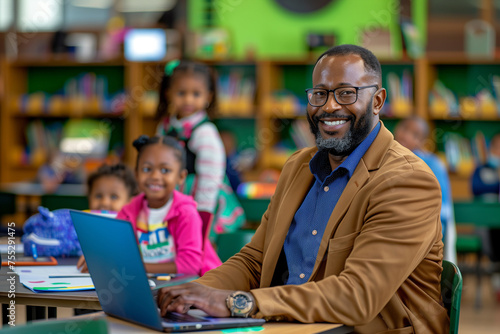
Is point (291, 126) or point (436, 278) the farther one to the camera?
point (291, 126)

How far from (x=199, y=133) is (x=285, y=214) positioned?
1.33m

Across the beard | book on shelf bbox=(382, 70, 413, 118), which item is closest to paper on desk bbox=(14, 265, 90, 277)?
the beard

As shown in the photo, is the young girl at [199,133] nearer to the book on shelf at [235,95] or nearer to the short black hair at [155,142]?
the short black hair at [155,142]

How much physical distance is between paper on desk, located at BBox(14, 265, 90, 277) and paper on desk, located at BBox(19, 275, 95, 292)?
2.4 inches

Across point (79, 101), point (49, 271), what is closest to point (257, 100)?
point (79, 101)

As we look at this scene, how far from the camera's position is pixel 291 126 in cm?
670

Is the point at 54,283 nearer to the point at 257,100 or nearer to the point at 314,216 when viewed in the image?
the point at 314,216

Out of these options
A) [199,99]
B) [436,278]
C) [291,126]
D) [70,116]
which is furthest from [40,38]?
[436,278]

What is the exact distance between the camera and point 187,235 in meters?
2.24

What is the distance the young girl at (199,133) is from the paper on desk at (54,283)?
1058 mm

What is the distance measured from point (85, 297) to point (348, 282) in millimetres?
632

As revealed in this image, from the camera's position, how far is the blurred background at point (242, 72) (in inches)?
251

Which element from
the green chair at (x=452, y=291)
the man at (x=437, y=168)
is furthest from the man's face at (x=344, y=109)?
the man at (x=437, y=168)

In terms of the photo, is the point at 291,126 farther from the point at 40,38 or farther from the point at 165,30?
the point at 40,38
